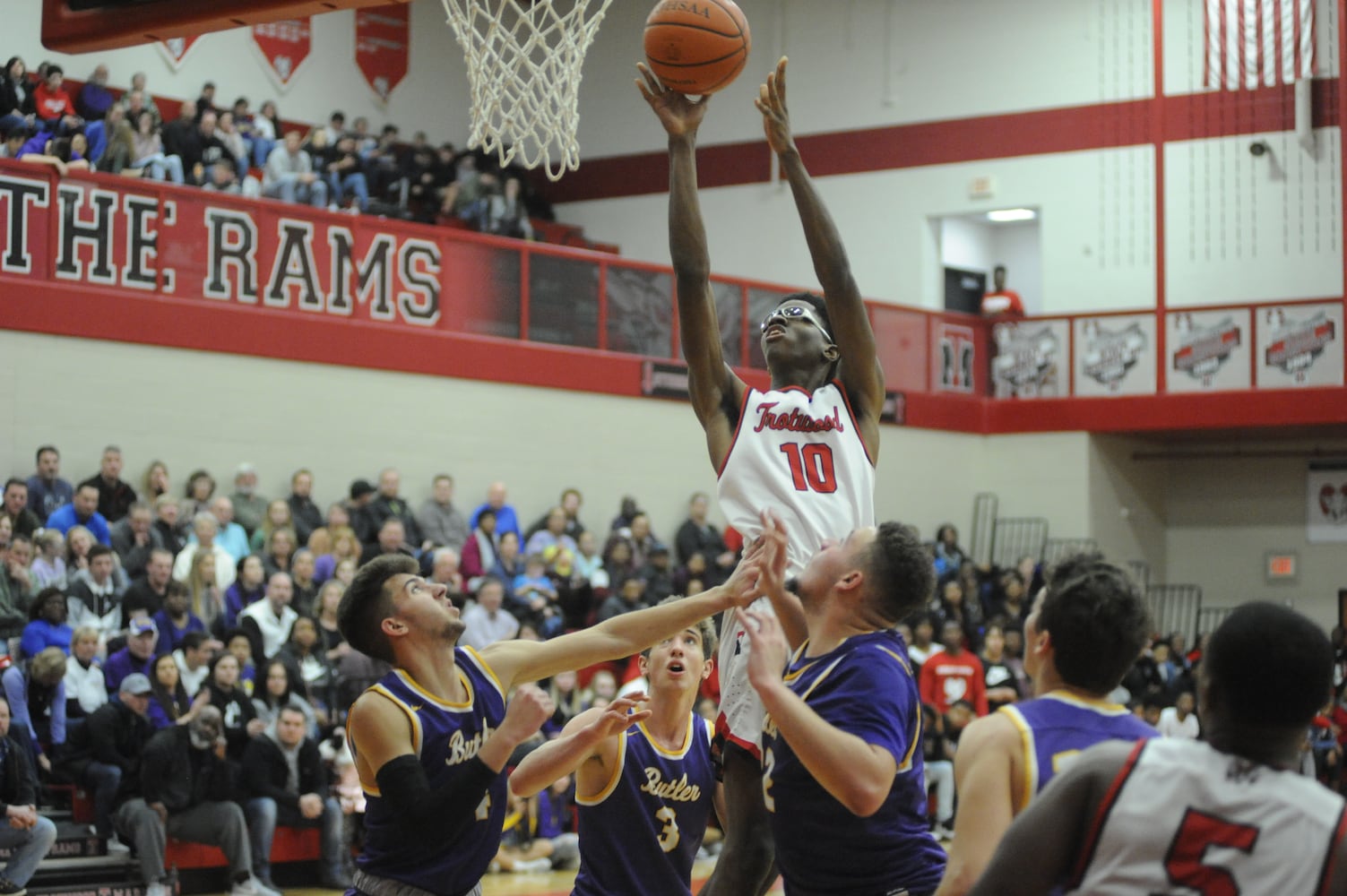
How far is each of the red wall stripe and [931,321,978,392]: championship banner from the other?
3.53 meters

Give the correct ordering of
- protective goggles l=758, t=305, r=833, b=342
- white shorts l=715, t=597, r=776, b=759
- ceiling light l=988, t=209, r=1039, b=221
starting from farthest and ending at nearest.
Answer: ceiling light l=988, t=209, r=1039, b=221
protective goggles l=758, t=305, r=833, b=342
white shorts l=715, t=597, r=776, b=759

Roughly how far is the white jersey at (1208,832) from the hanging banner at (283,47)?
71.3 feet

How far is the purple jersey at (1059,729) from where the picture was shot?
10.2 feet

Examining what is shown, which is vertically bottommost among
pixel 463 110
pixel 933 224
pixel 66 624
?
pixel 66 624

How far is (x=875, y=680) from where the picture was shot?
3.64 metres

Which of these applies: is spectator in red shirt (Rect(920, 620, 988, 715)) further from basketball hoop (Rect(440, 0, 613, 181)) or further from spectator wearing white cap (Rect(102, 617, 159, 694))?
basketball hoop (Rect(440, 0, 613, 181))

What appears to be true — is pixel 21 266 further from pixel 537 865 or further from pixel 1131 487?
pixel 1131 487

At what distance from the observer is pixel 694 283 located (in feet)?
17.0

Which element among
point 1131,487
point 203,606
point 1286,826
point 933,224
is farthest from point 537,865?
point 933,224

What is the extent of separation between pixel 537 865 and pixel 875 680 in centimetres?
931

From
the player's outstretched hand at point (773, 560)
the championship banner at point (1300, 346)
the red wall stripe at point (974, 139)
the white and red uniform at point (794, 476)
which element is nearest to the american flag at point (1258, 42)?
the red wall stripe at point (974, 139)

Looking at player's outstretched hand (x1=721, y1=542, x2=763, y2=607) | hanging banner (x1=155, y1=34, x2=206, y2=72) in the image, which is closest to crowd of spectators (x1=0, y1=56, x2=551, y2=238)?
hanging banner (x1=155, y1=34, x2=206, y2=72)

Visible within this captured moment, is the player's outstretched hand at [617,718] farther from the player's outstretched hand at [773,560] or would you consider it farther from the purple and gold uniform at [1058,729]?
the purple and gold uniform at [1058,729]

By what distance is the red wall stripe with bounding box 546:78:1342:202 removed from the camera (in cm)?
2216
